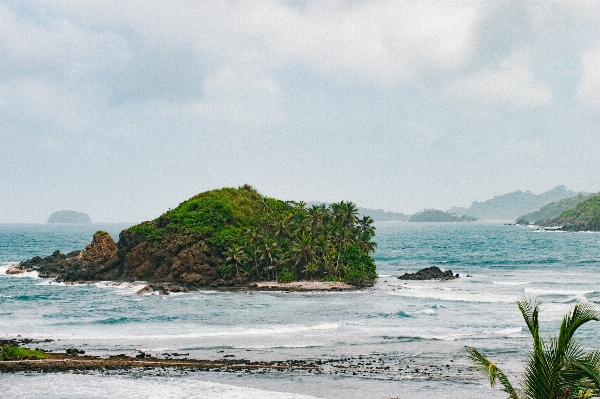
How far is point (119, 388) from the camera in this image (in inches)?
1362

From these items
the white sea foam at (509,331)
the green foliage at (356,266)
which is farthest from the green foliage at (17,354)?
the green foliage at (356,266)

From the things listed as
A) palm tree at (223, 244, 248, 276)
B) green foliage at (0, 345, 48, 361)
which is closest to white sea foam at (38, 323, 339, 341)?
green foliage at (0, 345, 48, 361)

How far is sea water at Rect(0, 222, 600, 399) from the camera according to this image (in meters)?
35.4

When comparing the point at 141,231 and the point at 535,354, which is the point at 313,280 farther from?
the point at 535,354

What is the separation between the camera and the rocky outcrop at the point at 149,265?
287 feet

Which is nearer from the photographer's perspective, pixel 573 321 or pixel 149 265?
pixel 573 321

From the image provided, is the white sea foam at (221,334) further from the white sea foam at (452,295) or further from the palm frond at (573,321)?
the palm frond at (573,321)

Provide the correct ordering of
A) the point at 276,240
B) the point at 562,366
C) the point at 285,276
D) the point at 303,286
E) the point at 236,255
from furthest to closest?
the point at 276,240 → the point at 236,255 → the point at 285,276 → the point at 303,286 → the point at 562,366

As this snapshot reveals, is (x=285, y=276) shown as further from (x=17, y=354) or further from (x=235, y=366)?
(x=17, y=354)

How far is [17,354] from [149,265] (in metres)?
52.4

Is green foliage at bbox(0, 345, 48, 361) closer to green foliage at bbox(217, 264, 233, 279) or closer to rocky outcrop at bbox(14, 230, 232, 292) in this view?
rocky outcrop at bbox(14, 230, 232, 292)

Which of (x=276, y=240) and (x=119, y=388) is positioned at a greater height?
(x=276, y=240)

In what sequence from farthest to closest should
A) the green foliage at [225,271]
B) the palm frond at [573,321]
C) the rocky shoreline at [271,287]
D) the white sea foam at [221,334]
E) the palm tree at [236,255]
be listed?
the green foliage at [225,271] < the palm tree at [236,255] < the rocky shoreline at [271,287] < the white sea foam at [221,334] < the palm frond at [573,321]

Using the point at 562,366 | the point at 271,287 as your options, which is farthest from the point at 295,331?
the point at 562,366
